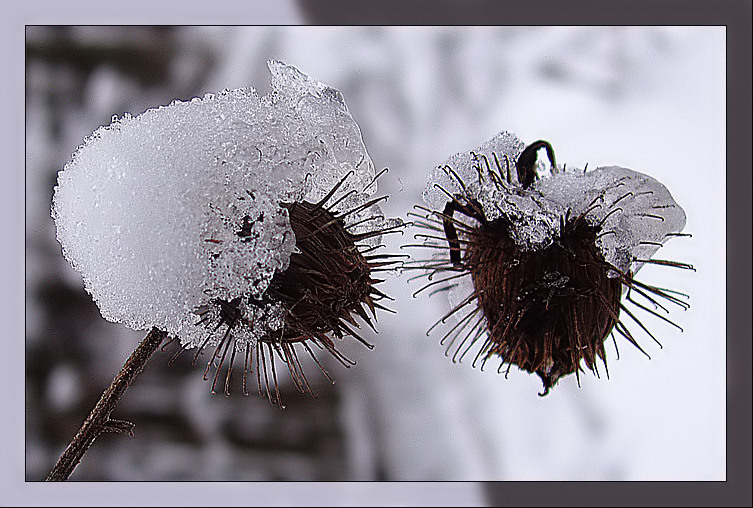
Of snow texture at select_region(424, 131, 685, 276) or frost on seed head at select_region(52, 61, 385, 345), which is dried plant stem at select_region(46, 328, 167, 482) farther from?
snow texture at select_region(424, 131, 685, 276)

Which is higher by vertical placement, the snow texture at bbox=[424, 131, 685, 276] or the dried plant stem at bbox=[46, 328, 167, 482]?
the snow texture at bbox=[424, 131, 685, 276]

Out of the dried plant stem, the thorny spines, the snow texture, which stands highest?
the snow texture

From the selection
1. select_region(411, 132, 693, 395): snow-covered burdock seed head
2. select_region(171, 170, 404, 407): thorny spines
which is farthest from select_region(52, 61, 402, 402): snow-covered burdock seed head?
select_region(411, 132, 693, 395): snow-covered burdock seed head

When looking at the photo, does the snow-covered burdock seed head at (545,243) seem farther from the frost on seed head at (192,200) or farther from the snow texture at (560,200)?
the frost on seed head at (192,200)

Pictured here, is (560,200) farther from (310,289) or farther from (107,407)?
(107,407)

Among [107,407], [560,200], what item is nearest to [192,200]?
[107,407]
